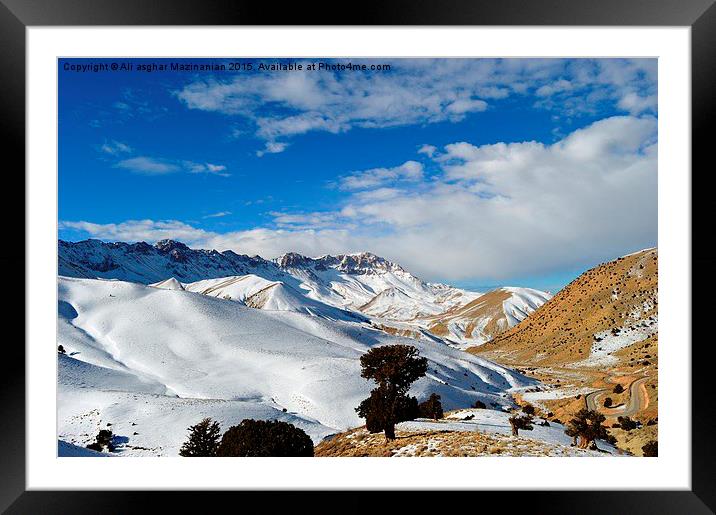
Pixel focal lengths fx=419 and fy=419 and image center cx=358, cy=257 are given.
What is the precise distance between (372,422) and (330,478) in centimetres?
311

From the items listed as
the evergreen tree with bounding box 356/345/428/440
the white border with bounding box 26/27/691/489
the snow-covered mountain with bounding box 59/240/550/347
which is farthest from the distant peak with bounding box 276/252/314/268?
the white border with bounding box 26/27/691/489

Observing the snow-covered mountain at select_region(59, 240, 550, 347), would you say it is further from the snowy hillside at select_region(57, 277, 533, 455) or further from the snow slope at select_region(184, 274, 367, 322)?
the snowy hillside at select_region(57, 277, 533, 455)

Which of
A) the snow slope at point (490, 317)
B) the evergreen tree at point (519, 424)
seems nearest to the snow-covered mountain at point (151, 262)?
the snow slope at point (490, 317)

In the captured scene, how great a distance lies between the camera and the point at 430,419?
7254 millimetres

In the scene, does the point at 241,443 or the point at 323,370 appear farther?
the point at 323,370

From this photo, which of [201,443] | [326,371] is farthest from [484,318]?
[201,443]

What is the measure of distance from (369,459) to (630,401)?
8.88m

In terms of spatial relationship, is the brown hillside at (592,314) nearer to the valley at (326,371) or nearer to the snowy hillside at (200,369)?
the valley at (326,371)

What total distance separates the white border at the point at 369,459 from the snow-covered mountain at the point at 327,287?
19835 millimetres

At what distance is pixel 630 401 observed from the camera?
9859 millimetres

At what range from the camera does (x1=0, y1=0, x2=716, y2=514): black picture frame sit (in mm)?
3346

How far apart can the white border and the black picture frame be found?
0.11 m
